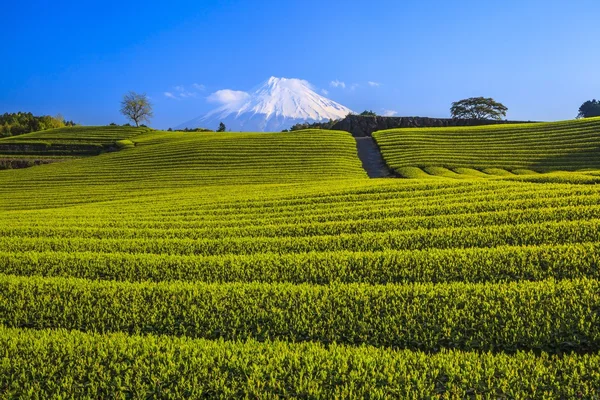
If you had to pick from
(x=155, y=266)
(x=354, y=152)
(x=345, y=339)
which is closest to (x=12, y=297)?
(x=155, y=266)

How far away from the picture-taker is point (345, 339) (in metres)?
5.44

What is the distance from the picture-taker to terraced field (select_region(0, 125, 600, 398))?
175 inches

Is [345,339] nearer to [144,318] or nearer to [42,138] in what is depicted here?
[144,318]

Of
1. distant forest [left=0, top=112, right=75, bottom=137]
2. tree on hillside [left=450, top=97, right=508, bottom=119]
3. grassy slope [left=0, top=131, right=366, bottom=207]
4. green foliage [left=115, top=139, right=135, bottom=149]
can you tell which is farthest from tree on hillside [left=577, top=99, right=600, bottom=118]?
distant forest [left=0, top=112, right=75, bottom=137]

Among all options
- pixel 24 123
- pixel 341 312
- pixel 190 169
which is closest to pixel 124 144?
pixel 190 169

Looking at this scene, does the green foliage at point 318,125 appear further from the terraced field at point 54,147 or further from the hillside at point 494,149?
the terraced field at point 54,147

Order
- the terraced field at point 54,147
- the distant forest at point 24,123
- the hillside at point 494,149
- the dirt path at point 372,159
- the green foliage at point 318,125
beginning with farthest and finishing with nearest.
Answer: the distant forest at point 24,123, the green foliage at point 318,125, the terraced field at point 54,147, the dirt path at point 372,159, the hillside at point 494,149

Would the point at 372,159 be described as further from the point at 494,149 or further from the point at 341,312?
the point at 341,312

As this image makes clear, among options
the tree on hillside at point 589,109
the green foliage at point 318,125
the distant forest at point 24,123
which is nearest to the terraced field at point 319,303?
the green foliage at point 318,125

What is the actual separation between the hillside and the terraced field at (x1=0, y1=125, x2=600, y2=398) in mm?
18539

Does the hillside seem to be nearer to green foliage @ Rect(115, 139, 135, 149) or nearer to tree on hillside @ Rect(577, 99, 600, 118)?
green foliage @ Rect(115, 139, 135, 149)

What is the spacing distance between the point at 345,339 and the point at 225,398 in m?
1.87

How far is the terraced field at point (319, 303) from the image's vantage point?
444 centimetres

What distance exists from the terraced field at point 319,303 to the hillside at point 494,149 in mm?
18539
